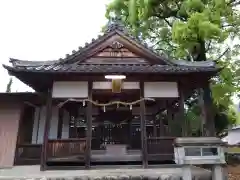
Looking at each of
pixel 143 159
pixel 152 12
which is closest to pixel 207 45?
pixel 152 12

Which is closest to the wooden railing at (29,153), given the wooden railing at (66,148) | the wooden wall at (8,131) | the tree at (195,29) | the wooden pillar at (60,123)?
the wooden wall at (8,131)

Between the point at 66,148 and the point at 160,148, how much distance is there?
382cm

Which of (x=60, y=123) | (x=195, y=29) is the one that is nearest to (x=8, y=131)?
(x=60, y=123)

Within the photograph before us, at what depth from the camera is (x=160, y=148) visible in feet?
32.5

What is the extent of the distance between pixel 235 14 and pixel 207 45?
2553 millimetres

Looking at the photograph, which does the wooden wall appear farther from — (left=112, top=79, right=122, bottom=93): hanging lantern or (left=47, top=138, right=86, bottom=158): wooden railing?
(left=112, top=79, right=122, bottom=93): hanging lantern

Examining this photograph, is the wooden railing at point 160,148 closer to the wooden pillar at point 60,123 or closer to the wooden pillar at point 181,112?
the wooden pillar at point 181,112

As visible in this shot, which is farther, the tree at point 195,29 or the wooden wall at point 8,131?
the tree at point 195,29

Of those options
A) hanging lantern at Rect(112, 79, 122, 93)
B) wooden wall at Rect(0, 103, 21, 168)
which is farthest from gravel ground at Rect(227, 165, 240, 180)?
wooden wall at Rect(0, 103, 21, 168)

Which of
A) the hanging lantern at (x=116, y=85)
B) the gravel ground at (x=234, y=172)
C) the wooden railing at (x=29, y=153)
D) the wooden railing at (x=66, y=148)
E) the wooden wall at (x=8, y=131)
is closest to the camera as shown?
the wooden railing at (x=66, y=148)

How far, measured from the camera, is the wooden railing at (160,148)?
31.9ft

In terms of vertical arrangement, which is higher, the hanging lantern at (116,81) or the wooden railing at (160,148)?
the hanging lantern at (116,81)

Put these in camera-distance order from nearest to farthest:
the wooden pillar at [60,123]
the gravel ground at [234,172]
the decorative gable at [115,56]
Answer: the decorative gable at [115,56] < the gravel ground at [234,172] < the wooden pillar at [60,123]

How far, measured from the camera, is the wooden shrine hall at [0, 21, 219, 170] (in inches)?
382
